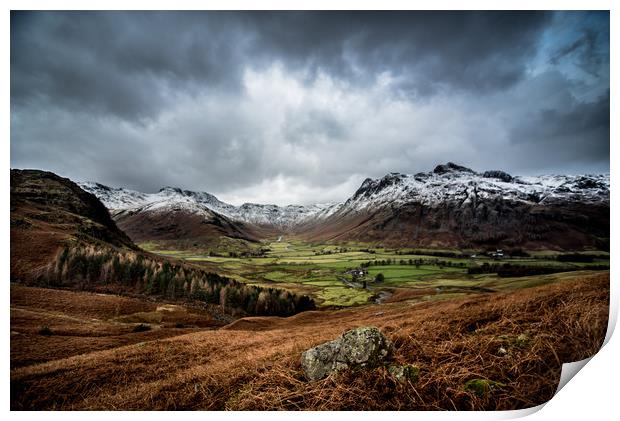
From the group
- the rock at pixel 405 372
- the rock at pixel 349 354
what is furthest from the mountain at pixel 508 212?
the rock at pixel 349 354

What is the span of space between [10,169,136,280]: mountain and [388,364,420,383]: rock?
376 inches

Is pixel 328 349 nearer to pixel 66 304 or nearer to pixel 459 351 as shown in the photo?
pixel 459 351

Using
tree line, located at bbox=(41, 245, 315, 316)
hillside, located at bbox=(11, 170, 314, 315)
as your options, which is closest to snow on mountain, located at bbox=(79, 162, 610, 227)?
tree line, located at bbox=(41, 245, 315, 316)

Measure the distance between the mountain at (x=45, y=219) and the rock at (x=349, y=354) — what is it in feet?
28.5

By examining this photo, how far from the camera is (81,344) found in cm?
792

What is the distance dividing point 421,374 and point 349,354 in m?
0.83

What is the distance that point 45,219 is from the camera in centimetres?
2547

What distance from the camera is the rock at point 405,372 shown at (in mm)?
2895

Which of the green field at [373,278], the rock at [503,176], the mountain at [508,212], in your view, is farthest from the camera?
the rock at [503,176]

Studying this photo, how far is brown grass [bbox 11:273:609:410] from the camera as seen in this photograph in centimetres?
287

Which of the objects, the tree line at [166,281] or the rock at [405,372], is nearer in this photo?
the rock at [405,372]

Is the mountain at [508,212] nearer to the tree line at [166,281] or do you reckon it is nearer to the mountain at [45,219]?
the tree line at [166,281]

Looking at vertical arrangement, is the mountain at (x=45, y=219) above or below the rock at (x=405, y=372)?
above
